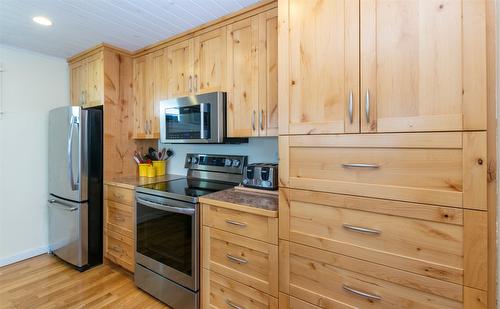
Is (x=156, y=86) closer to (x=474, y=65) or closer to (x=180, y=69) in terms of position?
(x=180, y=69)

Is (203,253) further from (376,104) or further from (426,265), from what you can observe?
(376,104)

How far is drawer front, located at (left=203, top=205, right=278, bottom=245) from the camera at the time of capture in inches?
54.8

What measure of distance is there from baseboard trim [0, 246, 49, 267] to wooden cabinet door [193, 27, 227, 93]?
102 inches

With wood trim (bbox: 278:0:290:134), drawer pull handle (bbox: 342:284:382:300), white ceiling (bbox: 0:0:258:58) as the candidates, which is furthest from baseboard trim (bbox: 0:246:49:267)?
drawer pull handle (bbox: 342:284:382:300)

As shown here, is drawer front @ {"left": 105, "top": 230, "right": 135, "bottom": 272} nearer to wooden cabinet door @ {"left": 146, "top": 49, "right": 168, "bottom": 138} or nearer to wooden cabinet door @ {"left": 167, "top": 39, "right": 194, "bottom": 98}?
wooden cabinet door @ {"left": 146, "top": 49, "right": 168, "bottom": 138}

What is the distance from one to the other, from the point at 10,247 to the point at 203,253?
238 centimetres

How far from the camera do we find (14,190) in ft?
8.52

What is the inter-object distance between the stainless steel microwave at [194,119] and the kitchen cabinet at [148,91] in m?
0.22

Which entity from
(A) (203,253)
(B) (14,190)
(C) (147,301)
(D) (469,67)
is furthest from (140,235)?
(D) (469,67)

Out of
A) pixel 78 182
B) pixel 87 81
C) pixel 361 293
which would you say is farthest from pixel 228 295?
pixel 87 81

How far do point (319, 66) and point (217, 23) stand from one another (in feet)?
3.89

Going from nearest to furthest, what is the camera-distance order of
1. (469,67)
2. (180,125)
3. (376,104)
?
(469,67), (376,104), (180,125)

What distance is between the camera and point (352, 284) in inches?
44.8

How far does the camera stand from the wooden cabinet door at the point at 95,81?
2516 millimetres
